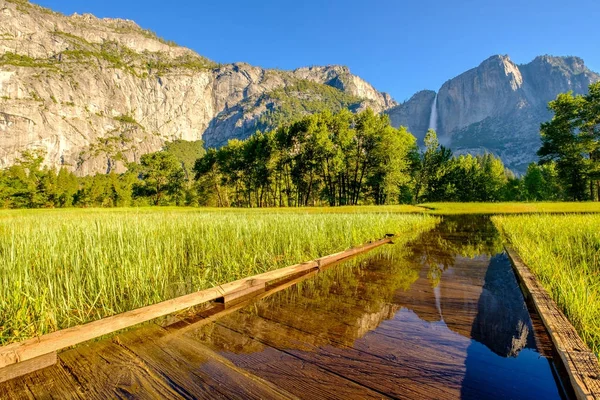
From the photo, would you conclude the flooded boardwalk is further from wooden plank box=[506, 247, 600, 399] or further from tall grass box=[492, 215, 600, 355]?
tall grass box=[492, 215, 600, 355]

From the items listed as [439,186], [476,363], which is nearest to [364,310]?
[476,363]

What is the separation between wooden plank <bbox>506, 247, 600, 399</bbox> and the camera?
1.92m

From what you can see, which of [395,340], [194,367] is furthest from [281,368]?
[395,340]

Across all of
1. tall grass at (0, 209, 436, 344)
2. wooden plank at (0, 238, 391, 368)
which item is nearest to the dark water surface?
wooden plank at (0, 238, 391, 368)

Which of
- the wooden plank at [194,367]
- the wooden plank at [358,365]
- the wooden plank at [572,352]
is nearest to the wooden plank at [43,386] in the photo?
the wooden plank at [194,367]

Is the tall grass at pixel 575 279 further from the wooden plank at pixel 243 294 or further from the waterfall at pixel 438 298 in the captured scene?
the wooden plank at pixel 243 294

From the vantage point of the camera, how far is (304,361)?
2613 millimetres

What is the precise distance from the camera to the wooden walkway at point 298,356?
87.1 inches

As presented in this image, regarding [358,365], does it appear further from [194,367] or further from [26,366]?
[26,366]

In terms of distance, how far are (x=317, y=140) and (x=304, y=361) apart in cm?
4250

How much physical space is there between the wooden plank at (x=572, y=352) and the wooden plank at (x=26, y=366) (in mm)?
4141

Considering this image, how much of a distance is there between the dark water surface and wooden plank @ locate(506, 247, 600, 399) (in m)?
0.21

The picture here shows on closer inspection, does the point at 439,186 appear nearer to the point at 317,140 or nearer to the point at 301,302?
the point at 317,140

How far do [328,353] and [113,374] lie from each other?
1.89 m
